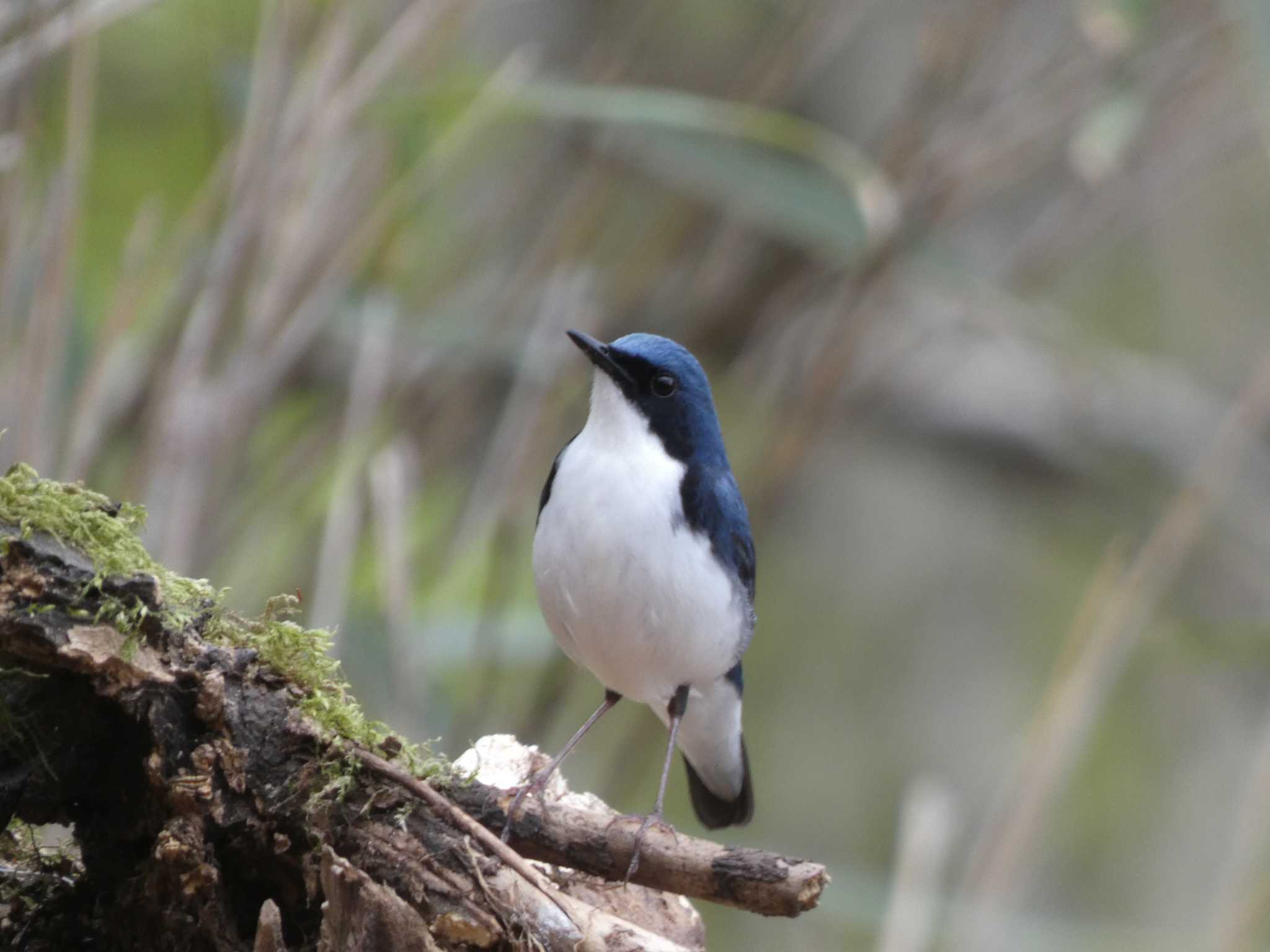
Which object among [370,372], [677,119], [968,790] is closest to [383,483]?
[370,372]

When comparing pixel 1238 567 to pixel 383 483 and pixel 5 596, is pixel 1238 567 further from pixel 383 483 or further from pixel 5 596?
pixel 5 596

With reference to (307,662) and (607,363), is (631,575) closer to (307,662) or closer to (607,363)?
(607,363)

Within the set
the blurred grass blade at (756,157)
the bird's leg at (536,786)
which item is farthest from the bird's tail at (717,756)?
the blurred grass blade at (756,157)

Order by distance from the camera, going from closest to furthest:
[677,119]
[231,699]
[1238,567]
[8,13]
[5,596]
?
[5,596], [231,699], [8,13], [677,119], [1238,567]

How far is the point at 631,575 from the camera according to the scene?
2416 mm

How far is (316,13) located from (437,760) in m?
2.23

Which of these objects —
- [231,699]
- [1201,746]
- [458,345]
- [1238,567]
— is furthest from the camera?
[1201,746]

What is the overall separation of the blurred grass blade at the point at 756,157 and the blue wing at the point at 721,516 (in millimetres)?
897

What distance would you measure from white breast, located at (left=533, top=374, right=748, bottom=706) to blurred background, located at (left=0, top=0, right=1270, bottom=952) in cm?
94

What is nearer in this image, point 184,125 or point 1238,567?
point 184,125

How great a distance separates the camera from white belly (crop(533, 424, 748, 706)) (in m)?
2.43

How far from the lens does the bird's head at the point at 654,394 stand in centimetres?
265

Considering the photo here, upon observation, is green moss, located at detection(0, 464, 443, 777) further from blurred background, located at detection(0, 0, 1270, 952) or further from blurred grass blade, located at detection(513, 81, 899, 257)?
blurred grass blade, located at detection(513, 81, 899, 257)

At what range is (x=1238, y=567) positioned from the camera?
18.5 feet
